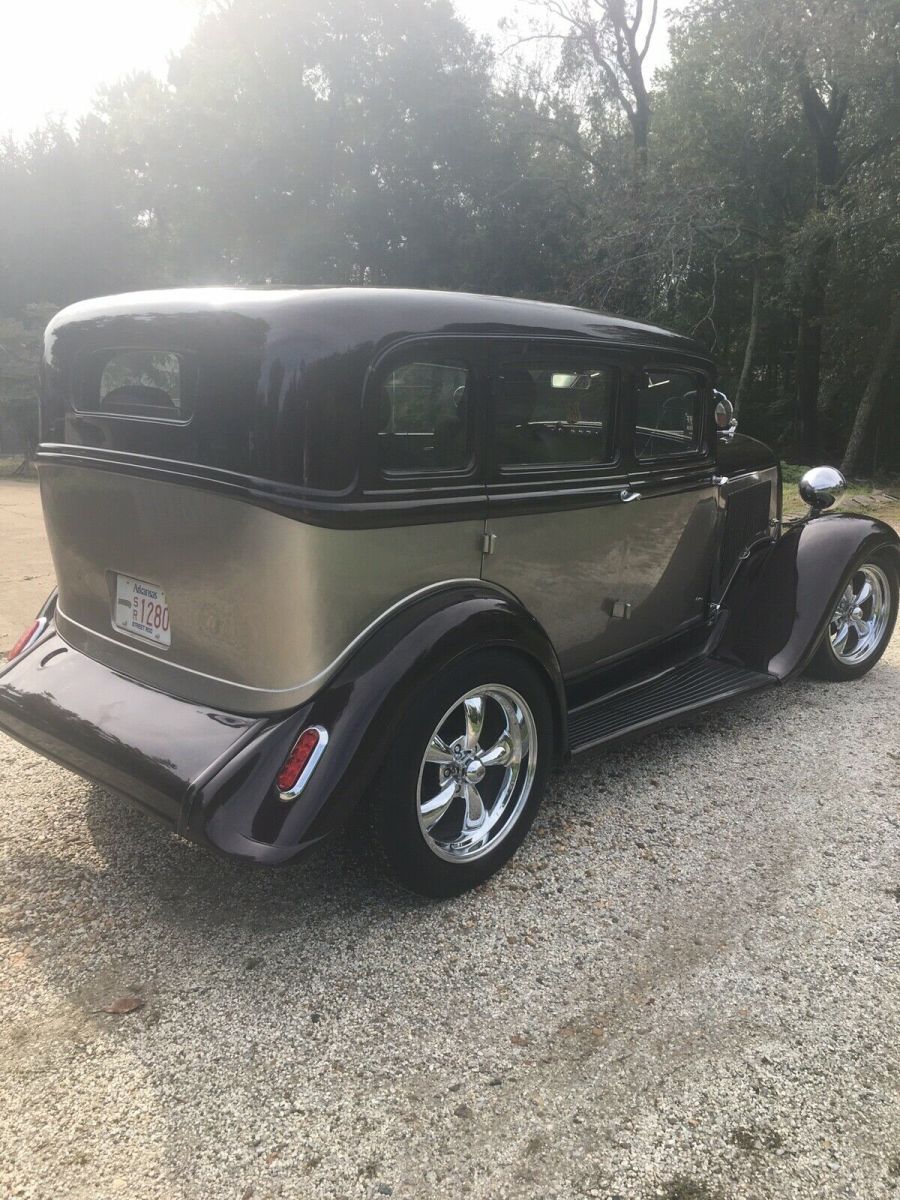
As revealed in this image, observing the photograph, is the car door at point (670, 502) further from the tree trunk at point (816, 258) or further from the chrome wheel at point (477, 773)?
the tree trunk at point (816, 258)

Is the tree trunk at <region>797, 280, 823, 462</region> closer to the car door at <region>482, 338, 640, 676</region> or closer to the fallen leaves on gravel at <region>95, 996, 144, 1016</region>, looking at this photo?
the car door at <region>482, 338, 640, 676</region>

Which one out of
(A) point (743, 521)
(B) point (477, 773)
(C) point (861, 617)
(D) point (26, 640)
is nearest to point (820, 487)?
(A) point (743, 521)

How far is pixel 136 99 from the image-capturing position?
24.4 meters

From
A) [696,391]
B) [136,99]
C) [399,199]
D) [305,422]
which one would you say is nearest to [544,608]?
[305,422]

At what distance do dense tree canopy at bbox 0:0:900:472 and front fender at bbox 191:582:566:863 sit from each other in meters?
14.2

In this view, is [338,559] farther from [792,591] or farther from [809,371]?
[809,371]

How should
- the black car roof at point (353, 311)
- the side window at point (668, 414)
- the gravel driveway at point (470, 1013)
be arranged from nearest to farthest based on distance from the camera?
1. the gravel driveway at point (470, 1013)
2. the black car roof at point (353, 311)
3. the side window at point (668, 414)

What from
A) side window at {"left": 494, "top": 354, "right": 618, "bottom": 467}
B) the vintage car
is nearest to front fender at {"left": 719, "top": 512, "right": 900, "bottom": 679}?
the vintage car

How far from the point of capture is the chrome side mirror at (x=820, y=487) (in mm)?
4730

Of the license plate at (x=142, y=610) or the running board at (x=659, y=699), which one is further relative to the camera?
the running board at (x=659, y=699)

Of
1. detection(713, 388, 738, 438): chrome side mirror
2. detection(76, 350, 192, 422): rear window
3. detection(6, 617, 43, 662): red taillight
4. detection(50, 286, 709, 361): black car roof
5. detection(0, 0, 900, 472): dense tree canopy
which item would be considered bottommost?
detection(6, 617, 43, 662): red taillight

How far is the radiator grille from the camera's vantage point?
4.34 metres

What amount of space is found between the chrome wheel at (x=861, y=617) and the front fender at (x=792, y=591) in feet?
0.77

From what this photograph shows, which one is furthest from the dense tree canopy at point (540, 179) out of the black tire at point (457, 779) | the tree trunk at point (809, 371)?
the black tire at point (457, 779)
